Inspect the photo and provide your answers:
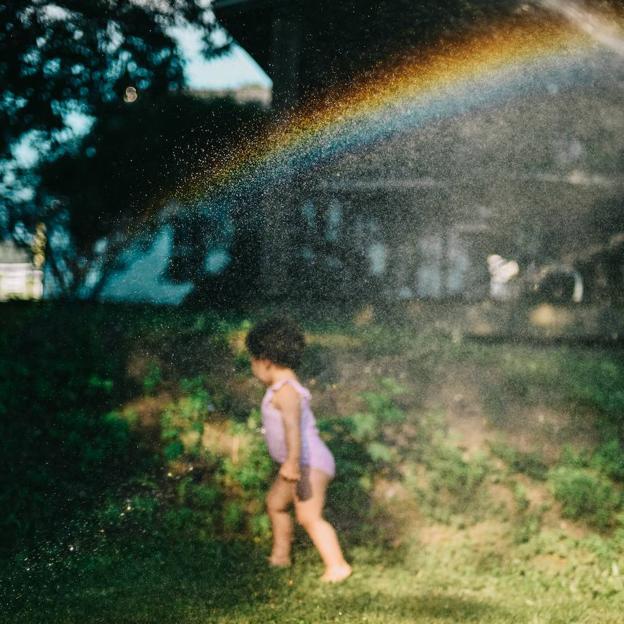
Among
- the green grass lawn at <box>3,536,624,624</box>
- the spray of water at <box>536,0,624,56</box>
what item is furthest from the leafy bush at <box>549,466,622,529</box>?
the spray of water at <box>536,0,624,56</box>

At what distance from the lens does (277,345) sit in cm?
339

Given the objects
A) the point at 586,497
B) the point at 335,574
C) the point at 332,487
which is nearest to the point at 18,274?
the point at 332,487

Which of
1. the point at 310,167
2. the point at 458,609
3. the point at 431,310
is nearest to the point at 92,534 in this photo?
the point at 458,609

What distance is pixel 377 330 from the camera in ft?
23.4

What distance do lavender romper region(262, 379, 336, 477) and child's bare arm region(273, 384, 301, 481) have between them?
33mm

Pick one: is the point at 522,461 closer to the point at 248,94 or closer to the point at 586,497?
the point at 586,497

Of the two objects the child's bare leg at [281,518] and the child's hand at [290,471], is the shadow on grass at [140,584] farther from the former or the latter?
the child's hand at [290,471]

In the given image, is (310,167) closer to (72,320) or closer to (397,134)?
(397,134)

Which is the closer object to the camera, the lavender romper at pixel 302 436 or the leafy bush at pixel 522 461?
the lavender romper at pixel 302 436

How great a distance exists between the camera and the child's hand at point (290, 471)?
10.1 ft

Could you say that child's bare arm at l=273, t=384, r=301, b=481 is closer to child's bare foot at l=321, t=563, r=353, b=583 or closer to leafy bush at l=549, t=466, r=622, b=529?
child's bare foot at l=321, t=563, r=353, b=583

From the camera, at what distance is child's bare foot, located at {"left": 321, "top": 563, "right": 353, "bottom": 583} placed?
10.6 feet

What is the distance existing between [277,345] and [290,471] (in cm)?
62

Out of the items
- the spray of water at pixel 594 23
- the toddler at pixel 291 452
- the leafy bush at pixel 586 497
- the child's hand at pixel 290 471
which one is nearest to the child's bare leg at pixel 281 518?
the toddler at pixel 291 452
